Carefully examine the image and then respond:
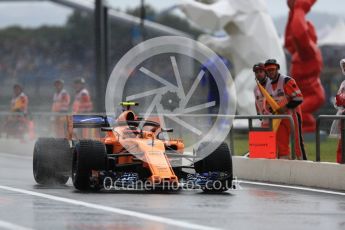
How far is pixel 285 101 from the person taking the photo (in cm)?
2106

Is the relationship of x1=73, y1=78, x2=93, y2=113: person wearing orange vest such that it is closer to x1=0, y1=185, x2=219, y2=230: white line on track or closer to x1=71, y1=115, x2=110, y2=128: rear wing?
x1=71, y1=115, x2=110, y2=128: rear wing

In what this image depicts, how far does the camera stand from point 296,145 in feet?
67.9

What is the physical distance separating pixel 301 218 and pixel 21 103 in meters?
22.0

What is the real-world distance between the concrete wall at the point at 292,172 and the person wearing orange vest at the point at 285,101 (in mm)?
322

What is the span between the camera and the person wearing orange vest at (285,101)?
20859mm

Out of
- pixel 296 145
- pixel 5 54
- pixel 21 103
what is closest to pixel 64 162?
pixel 296 145

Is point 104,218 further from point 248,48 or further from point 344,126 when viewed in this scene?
point 248,48

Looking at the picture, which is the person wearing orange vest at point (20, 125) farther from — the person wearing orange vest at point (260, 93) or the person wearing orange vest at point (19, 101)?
the person wearing orange vest at point (260, 93)

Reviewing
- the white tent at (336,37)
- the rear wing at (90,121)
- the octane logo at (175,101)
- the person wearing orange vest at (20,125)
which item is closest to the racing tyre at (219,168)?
the octane logo at (175,101)

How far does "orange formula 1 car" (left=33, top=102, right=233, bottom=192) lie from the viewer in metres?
16.8

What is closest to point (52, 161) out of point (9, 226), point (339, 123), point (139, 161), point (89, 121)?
point (89, 121)

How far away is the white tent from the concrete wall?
Answer: 33.5 meters

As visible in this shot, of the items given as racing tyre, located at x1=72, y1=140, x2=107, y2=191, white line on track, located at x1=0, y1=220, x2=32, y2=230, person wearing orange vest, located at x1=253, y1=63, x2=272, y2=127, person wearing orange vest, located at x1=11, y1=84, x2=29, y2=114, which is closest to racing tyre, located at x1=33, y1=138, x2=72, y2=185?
racing tyre, located at x1=72, y1=140, x2=107, y2=191

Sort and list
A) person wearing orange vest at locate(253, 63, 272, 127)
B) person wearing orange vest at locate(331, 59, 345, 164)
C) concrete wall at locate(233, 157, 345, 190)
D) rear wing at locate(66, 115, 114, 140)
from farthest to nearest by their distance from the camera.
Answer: person wearing orange vest at locate(253, 63, 272, 127) → concrete wall at locate(233, 157, 345, 190) → person wearing orange vest at locate(331, 59, 345, 164) → rear wing at locate(66, 115, 114, 140)
